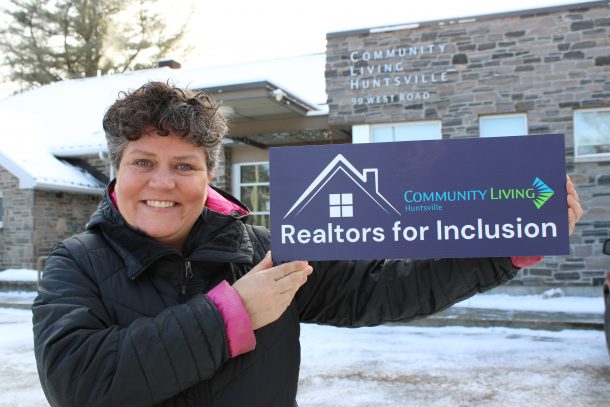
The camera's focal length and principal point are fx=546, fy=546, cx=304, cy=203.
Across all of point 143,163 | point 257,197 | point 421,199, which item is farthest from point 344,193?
point 257,197

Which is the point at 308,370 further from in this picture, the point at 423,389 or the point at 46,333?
the point at 46,333

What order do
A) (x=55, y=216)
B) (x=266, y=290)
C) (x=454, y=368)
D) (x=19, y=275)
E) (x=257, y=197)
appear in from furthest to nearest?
(x=55, y=216), (x=257, y=197), (x=19, y=275), (x=454, y=368), (x=266, y=290)

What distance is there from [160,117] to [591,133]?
10.4 meters

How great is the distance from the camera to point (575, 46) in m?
10.2

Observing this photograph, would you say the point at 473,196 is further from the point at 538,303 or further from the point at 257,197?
the point at 257,197

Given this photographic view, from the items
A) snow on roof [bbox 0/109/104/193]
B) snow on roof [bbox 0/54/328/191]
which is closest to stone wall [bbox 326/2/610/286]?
snow on roof [bbox 0/54/328/191]

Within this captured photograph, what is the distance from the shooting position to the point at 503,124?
10.6 meters

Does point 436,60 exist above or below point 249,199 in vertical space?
above

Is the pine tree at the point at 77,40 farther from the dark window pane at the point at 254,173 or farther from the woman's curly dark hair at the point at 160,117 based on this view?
the woman's curly dark hair at the point at 160,117

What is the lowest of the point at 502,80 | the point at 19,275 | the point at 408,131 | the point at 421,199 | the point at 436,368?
the point at 436,368

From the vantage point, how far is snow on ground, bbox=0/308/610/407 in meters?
5.01

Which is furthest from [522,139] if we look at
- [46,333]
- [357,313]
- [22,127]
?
[22,127]

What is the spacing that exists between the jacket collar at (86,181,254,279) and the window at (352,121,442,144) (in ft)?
31.1

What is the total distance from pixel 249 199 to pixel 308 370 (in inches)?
332
